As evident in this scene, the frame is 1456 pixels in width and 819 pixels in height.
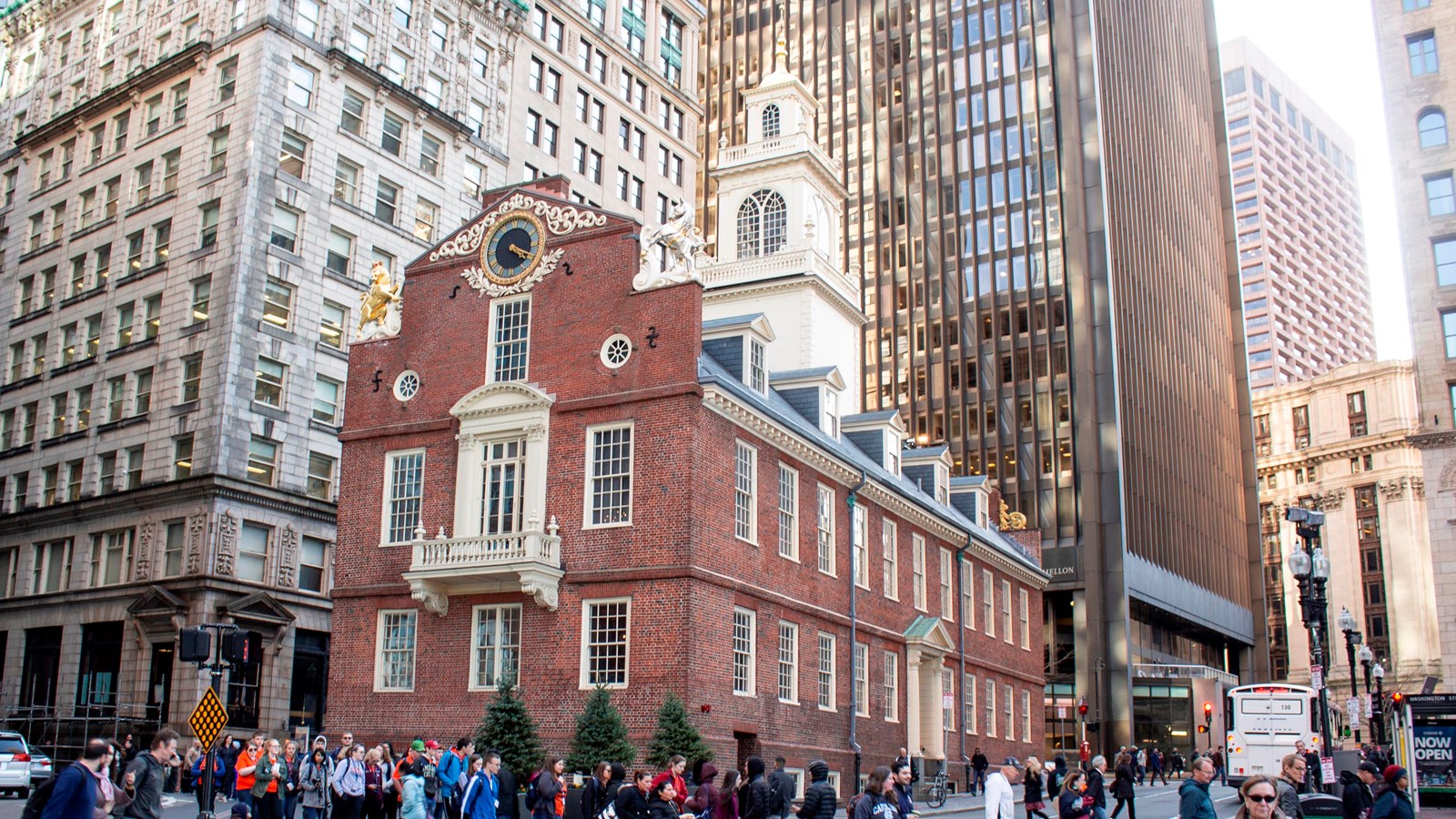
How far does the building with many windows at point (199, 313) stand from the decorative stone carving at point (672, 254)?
22813 millimetres

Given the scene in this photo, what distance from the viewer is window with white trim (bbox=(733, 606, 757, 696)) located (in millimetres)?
30897

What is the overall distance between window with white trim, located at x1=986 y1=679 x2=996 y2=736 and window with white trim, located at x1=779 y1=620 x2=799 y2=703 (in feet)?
53.8

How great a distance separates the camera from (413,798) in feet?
64.1

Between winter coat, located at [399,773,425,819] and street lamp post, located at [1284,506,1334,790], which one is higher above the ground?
street lamp post, located at [1284,506,1334,790]

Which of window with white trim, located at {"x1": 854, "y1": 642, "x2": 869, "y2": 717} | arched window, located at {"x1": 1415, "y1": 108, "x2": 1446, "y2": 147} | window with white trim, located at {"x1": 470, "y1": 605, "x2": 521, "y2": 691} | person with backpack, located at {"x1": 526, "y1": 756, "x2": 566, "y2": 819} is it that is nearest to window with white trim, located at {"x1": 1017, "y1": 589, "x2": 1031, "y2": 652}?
window with white trim, located at {"x1": 854, "y1": 642, "x2": 869, "y2": 717}

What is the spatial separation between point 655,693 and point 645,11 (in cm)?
5345

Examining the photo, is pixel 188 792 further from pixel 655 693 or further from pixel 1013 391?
pixel 1013 391

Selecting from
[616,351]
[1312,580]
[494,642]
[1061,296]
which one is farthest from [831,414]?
[1061,296]

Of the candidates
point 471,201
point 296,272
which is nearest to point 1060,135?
point 471,201

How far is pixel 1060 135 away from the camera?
91312mm

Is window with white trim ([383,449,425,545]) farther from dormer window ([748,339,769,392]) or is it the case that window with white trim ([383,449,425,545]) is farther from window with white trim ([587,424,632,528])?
dormer window ([748,339,769,392])

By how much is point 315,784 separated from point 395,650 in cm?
1020

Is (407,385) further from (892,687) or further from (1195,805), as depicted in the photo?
(1195,805)

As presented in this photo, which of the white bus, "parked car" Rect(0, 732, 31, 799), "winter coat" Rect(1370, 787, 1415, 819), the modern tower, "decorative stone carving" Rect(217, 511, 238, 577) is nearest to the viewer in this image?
"winter coat" Rect(1370, 787, 1415, 819)
